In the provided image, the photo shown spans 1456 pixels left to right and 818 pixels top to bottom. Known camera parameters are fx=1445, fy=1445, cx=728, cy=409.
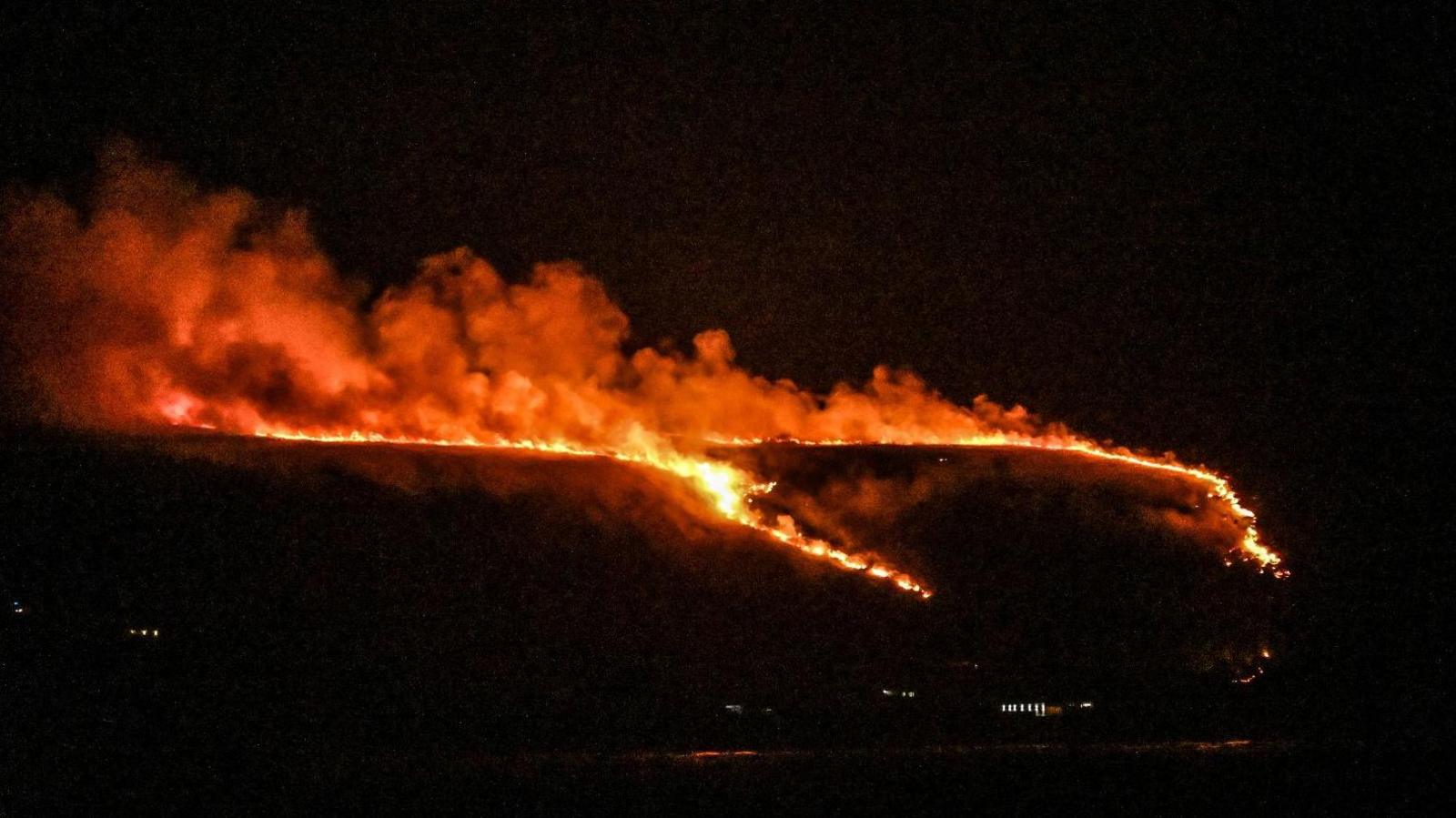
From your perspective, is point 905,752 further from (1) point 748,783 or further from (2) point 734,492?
(2) point 734,492

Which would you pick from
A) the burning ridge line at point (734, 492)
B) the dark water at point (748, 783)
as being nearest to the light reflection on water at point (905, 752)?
the dark water at point (748, 783)

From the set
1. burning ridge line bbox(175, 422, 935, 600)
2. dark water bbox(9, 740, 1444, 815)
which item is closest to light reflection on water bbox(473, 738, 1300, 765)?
dark water bbox(9, 740, 1444, 815)

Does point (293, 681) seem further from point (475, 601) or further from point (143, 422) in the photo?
point (143, 422)

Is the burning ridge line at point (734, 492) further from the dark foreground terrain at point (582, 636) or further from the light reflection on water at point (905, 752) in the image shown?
the light reflection on water at point (905, 752)

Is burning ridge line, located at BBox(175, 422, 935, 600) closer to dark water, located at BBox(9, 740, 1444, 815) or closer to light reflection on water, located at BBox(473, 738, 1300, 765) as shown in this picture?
light reflection on water, located at BBox(473, 738, 1300, 765)

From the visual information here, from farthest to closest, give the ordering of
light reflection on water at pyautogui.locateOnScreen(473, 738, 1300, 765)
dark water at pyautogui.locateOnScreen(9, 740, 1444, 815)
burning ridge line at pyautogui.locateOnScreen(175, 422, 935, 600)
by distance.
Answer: burning ridge line at pyautogui.locateOnScreen(175, 422, 935, 600) → light reflection on water at pyautogui.locateOnScreen(473, 738, 1300, 765) → dark water at pyautogui.locateOnScreen(9, 740, 1444, 815)
